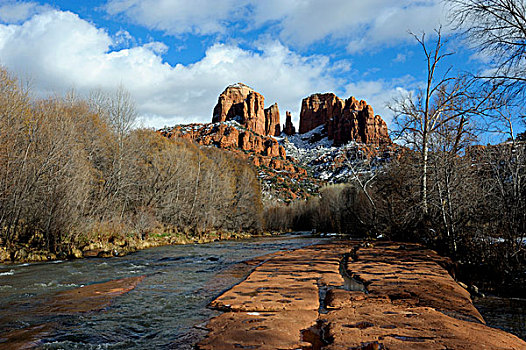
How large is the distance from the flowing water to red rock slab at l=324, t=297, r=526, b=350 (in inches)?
78.4

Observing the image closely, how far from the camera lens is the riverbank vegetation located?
13883mm

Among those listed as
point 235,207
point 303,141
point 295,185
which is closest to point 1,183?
point 235,207

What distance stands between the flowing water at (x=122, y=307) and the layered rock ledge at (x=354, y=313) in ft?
2.15

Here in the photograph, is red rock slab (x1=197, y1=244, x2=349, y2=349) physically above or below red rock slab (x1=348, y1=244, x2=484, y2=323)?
below

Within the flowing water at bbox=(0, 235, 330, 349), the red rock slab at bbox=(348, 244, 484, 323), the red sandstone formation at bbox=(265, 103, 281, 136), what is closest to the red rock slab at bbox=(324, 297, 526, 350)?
the red rock slab at bbox=(348, 244, 484, 323)

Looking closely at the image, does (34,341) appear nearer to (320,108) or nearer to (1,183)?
(1,183)

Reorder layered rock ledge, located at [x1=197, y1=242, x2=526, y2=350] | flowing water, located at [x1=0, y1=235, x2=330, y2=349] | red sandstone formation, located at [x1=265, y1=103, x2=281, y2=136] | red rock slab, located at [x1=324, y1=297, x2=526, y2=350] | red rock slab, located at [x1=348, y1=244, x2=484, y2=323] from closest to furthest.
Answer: red rock slab, located at [x1=324, y1=297, x2=526, y2=350], layered rock ledge, located at [x1=197, y1=242, x2=526, y2=350], flowing water, located at [x1=0, y1=235, x2=330, y2=349], red rock slab, located at [x1=348, y1=244, x2=484, y2=323], red sandstone formation, located at [x1=265, y1=103, x2=281, y2=136]

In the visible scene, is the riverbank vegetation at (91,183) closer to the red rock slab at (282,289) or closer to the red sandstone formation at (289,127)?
the red rock slab at (282,289)

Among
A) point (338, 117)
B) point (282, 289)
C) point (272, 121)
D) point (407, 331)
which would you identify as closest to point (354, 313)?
point (407, 331)

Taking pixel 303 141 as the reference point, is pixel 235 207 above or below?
below

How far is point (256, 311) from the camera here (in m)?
5.04

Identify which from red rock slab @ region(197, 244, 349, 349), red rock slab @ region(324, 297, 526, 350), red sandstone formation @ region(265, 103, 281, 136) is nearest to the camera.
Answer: red rock slab @ region(324, 297, 526, 350)

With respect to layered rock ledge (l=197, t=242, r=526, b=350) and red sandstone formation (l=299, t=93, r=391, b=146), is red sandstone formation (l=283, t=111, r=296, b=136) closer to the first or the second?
red sandstone formation (l=299, t=93, r=391, b=146)

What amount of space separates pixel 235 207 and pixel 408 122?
106 feet
